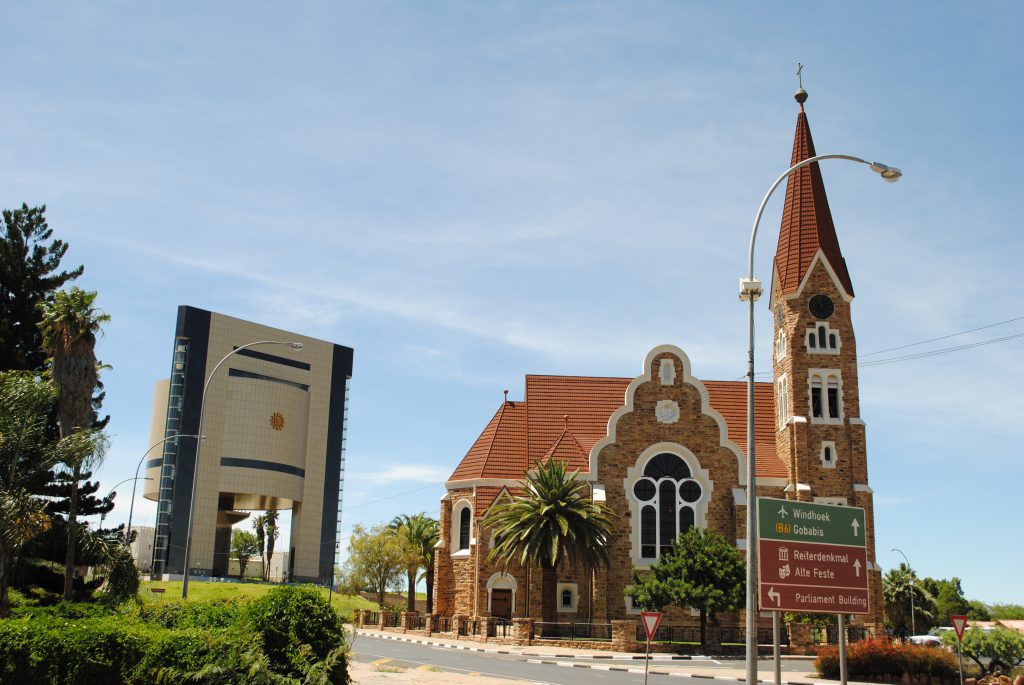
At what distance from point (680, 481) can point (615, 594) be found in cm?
688

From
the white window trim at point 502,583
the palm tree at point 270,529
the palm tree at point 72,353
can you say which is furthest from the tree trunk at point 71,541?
the palm tree at point 270,529

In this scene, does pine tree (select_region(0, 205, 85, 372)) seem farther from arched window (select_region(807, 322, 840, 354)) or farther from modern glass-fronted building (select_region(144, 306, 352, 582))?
modern glass-fronted building (select_region(144, 306, 352, 582))

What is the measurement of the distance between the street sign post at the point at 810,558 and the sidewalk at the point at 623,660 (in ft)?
29.5

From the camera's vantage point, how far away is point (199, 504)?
9681 centimetres

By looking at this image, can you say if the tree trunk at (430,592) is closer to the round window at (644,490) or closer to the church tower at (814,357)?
the round window at (644,490)

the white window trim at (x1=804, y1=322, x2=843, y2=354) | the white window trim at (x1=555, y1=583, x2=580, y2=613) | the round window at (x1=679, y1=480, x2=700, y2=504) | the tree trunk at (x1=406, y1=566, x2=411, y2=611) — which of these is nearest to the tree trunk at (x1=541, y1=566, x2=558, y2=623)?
the white window trim at (x1=555, y1=583, x2=580, y2=613)

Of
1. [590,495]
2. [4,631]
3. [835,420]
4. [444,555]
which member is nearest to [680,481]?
[590,495]

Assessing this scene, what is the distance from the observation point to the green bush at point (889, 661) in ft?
96.9

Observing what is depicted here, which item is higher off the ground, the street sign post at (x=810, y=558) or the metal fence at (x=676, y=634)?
the street sign post at (x=810, y=558)

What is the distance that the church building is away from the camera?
48125 mm

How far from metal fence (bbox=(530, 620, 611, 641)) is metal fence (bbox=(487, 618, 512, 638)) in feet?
4.56

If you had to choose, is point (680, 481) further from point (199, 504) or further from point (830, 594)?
point (199, 504)

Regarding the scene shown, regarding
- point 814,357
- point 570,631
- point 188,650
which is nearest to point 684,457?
point 814,357

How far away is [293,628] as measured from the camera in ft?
53.1
